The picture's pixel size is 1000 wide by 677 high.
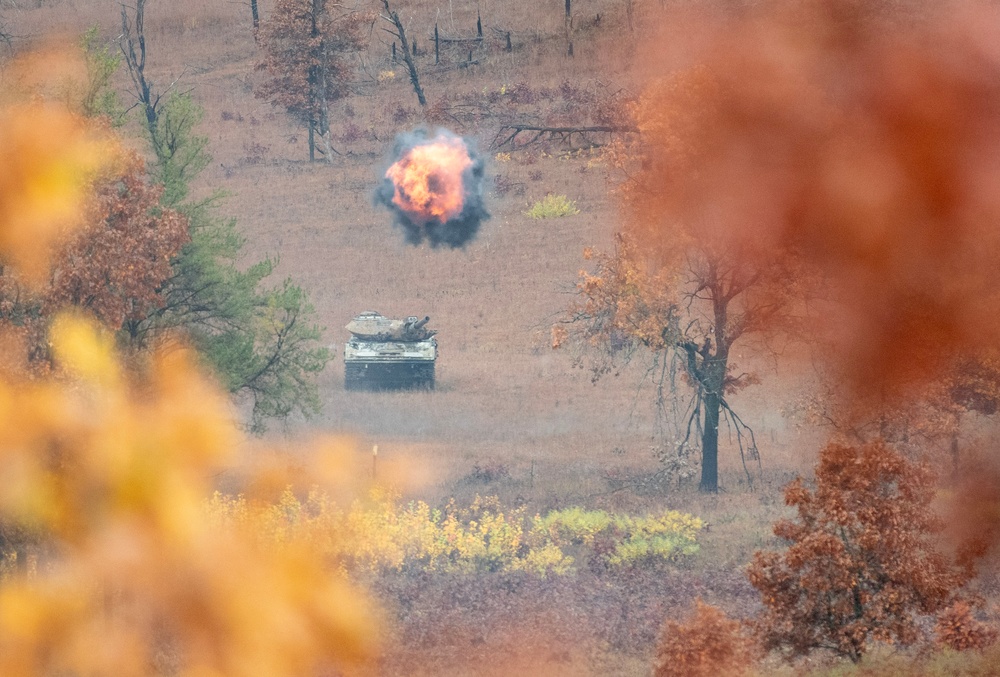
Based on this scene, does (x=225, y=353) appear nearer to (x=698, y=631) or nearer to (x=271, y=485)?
(x=271, y=485)

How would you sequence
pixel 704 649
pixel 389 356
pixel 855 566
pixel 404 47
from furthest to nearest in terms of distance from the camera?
pixel 404 47 < pixel 389 356 < pixel 704 649 < pixel 855 566

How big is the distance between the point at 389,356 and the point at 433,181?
5.50 m

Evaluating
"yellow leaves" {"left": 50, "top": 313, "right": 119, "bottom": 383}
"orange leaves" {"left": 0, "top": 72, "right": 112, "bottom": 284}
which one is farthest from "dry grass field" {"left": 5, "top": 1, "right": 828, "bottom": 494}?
"orange leaves" {"left": 0, "top": 72, "right": 112, "bottom": 284}

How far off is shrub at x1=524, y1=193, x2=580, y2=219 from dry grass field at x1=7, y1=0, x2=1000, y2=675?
26 cm

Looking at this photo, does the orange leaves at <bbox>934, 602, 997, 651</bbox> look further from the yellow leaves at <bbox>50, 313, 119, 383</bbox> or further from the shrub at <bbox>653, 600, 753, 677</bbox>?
the yellow leaves at <bbox>50, 313, 119, 383</bbox>

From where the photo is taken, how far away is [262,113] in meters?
52.9

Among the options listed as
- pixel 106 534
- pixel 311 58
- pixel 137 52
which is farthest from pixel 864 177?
pixel 137 52

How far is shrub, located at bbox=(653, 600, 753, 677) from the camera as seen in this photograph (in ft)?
58.1

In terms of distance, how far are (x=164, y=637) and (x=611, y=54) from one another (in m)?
32.6

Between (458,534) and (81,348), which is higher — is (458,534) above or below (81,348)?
below

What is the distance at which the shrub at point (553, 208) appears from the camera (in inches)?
1767

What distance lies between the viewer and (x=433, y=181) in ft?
112

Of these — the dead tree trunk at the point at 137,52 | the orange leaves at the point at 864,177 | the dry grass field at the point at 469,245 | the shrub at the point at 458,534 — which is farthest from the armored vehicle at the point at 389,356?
the dead tree trunk at the point at 137,52

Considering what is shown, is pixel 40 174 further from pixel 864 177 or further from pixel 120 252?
pixel 864 177
